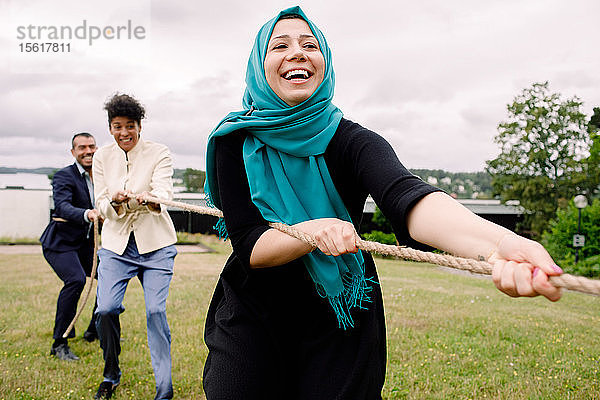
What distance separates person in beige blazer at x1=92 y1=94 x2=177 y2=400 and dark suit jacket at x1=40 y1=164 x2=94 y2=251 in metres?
1.17

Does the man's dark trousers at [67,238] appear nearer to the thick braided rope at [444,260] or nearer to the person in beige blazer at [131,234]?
the person in beige blazer at [131,234]

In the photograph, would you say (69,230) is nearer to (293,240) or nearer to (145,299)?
(145,299)

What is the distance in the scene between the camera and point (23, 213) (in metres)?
30.4

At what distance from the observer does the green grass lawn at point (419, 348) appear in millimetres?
4699

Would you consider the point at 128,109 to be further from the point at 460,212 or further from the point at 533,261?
the point at 533,261

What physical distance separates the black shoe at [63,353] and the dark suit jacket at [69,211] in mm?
1022

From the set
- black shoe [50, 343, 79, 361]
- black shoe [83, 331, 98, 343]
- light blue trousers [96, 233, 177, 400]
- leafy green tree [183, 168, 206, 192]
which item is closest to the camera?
light blue trousers [96, 233, 177, 400]

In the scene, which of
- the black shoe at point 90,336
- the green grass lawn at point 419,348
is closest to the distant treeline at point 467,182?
the green grass lawn at point 419,348

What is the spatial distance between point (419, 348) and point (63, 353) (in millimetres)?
3674

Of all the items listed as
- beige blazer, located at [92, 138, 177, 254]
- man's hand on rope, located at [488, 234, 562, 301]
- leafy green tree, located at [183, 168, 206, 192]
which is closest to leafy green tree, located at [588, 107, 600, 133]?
leafy green tree, located at [183, 168, 206, 192]

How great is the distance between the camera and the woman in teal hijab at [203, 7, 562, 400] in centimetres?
214

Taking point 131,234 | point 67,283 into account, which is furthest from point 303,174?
point 67,283

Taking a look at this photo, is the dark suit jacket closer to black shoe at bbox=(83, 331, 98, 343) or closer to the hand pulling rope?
black shoe at bbox=(83, 331, 98, 343)

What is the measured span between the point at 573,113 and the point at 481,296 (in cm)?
2517
